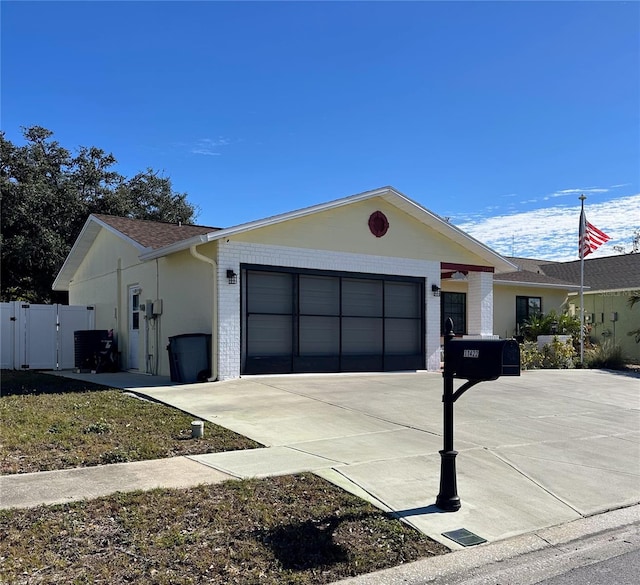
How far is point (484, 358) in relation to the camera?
214 inches

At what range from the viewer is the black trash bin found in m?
12.8

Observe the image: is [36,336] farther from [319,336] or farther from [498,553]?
[498,553]

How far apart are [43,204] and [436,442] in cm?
2450

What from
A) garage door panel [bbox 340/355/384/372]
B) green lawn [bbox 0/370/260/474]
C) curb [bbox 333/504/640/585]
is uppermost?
garage door panel [bbox 340/355/384/372]

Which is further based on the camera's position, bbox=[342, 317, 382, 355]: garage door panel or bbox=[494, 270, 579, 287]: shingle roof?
bbox=[494, 270, 579, 287]: shingle roof

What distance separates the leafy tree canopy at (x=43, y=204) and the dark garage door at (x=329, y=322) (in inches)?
644

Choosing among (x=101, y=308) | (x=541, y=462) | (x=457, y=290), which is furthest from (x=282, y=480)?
(x=457, y=290)

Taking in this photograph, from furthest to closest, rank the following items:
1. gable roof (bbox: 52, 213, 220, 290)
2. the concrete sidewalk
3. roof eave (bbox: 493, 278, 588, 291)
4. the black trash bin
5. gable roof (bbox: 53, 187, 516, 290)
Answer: roof eave (bbox: 493, 278, 588, 291)
gable roof (bbox: 52, 213, 220, 290)
gable roof (bbox: 53, 187, 516, 290)
the black trash bin
the concrete sidewalk

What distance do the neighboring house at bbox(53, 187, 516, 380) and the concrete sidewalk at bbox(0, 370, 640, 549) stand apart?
1475mm

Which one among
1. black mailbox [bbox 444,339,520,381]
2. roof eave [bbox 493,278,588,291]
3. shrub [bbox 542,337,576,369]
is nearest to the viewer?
black mailbox [bbox 444,339,520,381]

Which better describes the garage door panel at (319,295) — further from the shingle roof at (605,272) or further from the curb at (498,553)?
the shingle roof at (605,272)

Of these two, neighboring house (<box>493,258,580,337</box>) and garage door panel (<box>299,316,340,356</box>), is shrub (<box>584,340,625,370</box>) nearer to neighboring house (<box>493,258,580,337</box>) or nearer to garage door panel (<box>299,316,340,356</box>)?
neighboring house (<box>493,258,580,337</box>)

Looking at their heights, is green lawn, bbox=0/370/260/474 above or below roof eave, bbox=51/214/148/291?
below

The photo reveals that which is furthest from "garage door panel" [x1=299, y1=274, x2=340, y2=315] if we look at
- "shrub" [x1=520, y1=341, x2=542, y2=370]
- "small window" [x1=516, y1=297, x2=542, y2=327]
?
"small window" [x1=516, y1=297, x2=542, y2=327]
